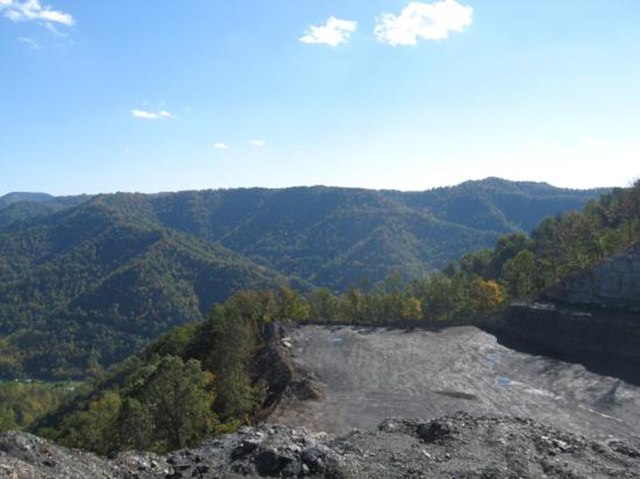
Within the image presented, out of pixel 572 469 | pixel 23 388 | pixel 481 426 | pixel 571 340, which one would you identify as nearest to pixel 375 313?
pixel 571 340

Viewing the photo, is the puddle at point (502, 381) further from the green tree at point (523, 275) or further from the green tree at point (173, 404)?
the green tree at point (523, 275)

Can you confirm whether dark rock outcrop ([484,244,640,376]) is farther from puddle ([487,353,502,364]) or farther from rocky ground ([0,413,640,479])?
rocky ground ([0,413,640,479])

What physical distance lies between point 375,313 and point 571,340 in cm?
3141

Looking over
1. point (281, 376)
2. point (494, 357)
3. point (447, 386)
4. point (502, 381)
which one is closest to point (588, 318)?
A: point (494, 357)

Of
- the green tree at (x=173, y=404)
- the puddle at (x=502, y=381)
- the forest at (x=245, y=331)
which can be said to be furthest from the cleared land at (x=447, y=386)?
the green tree at (x=173, y=404)

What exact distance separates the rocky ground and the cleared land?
5.95 metres

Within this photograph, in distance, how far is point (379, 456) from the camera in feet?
76.9

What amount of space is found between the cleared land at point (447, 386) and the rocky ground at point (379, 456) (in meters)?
5.95

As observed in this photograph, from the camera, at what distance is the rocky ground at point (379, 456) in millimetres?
18906

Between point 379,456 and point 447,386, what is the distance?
20076 millimetres

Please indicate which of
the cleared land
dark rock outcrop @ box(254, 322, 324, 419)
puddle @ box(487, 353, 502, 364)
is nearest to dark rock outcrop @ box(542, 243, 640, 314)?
the cleared land

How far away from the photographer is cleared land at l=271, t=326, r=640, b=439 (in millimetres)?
34969

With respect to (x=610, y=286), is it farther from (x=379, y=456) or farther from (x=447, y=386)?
(x=379, y=456)

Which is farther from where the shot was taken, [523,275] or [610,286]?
[523,275]
